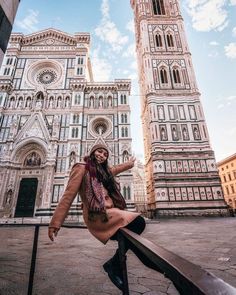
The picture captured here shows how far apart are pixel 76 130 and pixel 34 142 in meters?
3.92

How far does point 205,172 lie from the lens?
1734 cm

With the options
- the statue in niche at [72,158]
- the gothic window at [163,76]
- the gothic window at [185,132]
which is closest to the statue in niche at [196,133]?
the gothic window at [185,132]

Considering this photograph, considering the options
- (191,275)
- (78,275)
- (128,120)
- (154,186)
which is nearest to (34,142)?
(128,120)

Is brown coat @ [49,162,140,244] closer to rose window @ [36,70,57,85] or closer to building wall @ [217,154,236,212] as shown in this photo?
rose window @ [36,70,57,85]

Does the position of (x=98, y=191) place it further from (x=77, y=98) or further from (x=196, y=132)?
(x=77, y=98)

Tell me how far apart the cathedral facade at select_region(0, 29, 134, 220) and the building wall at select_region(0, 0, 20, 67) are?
47.5 ft

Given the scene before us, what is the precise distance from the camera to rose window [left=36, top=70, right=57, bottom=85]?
71.9 feet

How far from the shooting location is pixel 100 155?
7.41 ft

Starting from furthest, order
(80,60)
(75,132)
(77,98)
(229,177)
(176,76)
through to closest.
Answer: (229,177) < (80,60) < (176,76) < (77,98) < (75,132)

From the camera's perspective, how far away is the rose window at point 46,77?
2192 cm

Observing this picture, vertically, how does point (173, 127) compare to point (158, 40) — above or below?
below

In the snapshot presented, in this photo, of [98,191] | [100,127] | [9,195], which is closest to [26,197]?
[9,195]

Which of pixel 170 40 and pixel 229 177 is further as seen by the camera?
pixel 229 177

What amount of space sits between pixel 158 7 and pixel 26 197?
90.5 feet
